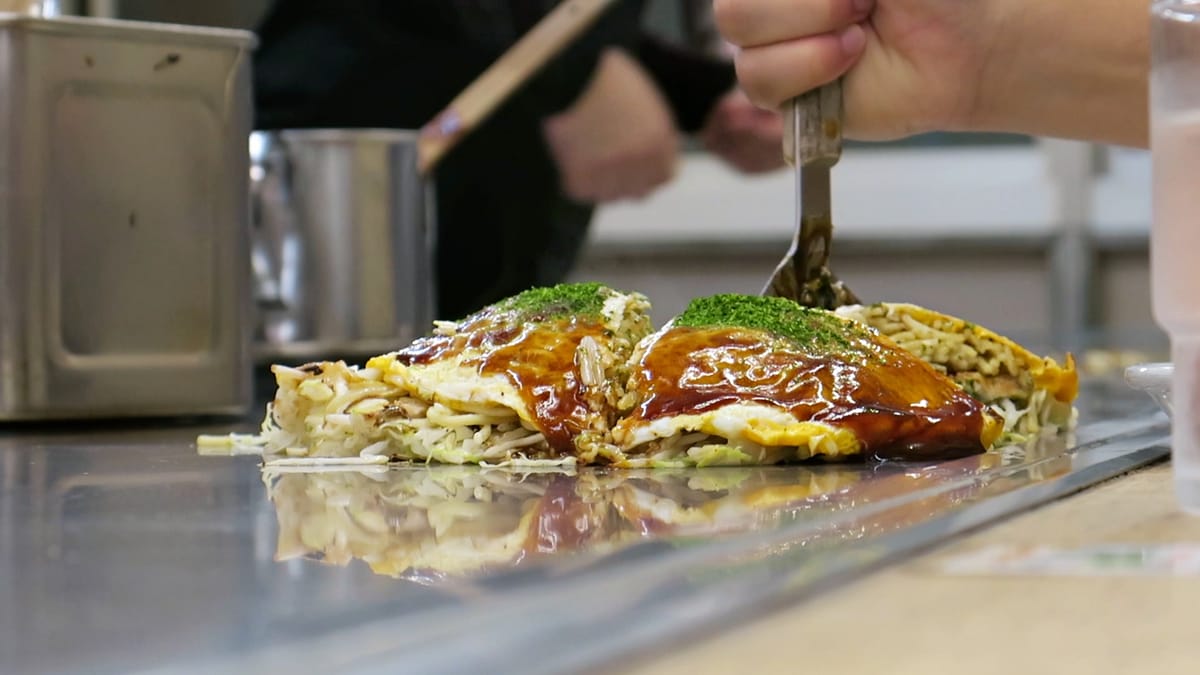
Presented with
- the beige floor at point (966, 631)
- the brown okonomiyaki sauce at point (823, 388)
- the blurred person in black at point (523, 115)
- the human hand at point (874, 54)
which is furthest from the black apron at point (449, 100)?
the beige floor at point (966, 631)

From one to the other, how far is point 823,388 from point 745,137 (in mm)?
2056

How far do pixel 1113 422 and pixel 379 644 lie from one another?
0.90 m

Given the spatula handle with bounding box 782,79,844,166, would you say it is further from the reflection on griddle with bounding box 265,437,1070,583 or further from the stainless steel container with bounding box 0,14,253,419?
the stainless steel container with bounding box 0,14,253,419

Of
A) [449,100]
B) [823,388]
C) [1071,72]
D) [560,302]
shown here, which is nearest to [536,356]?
[560,302]

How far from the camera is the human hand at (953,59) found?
1154 mm

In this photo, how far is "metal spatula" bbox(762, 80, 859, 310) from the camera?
1092 millimetres

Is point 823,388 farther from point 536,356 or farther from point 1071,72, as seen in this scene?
point 1071,72

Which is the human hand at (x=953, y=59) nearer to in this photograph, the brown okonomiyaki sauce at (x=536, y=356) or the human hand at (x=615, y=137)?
the brown okonomiyaki sauce at (x=536, y=356)

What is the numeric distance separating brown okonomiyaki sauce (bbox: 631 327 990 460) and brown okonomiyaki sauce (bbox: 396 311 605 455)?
0.14 feet

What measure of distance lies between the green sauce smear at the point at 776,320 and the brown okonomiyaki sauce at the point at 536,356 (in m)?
0.07

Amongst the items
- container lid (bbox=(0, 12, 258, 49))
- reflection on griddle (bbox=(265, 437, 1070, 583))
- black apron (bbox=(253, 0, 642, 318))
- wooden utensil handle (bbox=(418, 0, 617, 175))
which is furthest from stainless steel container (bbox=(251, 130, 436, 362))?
reflection on griddle (bbox=(265, 437, 1070, 583))

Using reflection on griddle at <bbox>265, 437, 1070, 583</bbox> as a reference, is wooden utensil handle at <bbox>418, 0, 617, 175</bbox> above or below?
A: above

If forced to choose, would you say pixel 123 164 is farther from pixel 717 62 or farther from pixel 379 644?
pixel 717 62

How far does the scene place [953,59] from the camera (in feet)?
4.08
